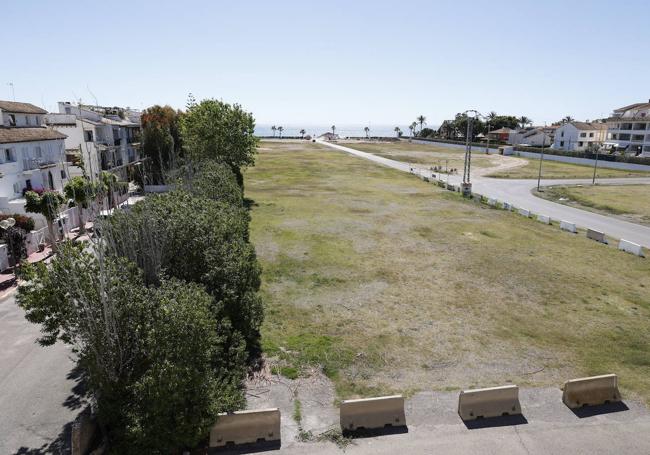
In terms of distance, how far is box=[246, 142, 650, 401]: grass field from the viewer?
55.9 feet

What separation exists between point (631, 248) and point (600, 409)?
72.4 feet

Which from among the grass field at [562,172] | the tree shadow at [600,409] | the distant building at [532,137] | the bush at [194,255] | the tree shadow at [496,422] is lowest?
the tree shadow at [600,409]

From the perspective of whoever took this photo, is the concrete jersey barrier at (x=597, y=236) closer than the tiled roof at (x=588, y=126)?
Yes

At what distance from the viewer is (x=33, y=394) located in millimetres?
14781

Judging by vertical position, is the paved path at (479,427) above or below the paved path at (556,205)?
below

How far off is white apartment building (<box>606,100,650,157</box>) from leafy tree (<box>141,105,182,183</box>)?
328ft

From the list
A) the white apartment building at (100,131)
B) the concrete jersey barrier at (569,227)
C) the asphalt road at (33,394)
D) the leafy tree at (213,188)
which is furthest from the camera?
the white apartment building at (100,131)

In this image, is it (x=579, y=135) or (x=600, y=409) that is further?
Answer: (x=579, y=135)

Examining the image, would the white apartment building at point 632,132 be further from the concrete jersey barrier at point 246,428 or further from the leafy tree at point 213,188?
the concrete jersey barrier at point 246,428

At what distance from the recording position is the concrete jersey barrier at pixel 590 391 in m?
14.6

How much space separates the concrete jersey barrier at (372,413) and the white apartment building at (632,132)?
112124mm

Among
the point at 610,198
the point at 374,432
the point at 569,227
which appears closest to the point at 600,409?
the point at 374,432

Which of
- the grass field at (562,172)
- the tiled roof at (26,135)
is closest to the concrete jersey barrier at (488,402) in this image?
the tiled roof at (26,135)

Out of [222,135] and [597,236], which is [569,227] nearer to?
[597,236]
